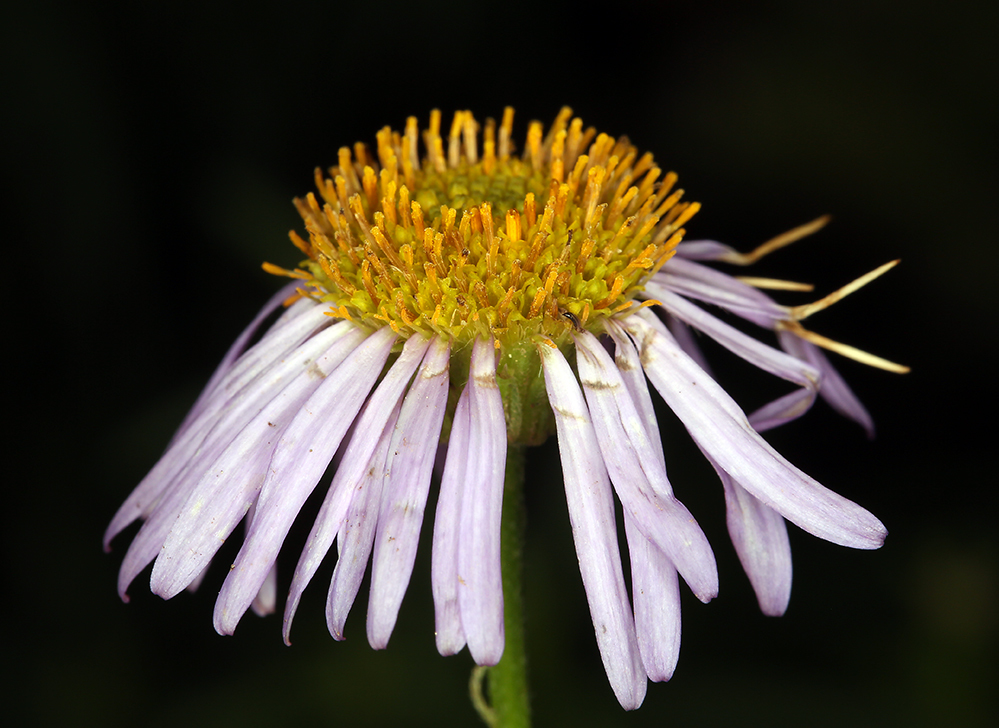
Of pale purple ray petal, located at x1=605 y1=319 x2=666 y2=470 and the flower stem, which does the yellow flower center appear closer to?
pale purple ray petal, located at x1=605 y1=319 x2=666 y2=470

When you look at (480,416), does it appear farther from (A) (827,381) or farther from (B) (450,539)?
(A) (827,381)

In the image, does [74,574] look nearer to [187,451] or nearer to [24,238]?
[24,238]

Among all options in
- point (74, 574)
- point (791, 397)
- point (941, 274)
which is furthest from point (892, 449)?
point (74, 574)

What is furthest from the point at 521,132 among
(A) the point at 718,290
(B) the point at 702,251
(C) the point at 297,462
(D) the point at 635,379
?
(C) the point at 297,462

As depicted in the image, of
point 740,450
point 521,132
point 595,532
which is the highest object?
point 521,132

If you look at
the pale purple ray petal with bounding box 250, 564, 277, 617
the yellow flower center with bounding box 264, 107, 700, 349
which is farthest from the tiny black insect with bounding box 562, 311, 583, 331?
the pale purple ray petal with bounding box 250, 564, 277, 617

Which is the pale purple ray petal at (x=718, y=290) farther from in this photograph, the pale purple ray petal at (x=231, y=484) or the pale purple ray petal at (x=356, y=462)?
the pale purple ray petal at (x=231, y=484)

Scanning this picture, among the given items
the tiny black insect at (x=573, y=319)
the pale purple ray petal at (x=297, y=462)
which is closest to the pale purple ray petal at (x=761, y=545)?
the tiny black insect at (x=573, y=319)
